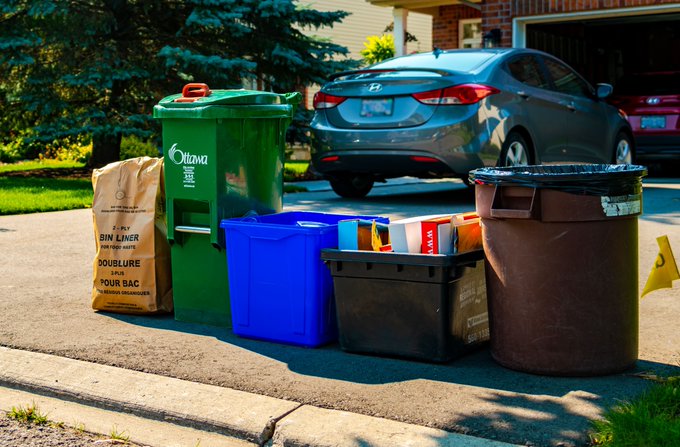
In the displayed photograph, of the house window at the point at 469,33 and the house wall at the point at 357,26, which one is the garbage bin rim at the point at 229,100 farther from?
the house wall at the point at 357,26

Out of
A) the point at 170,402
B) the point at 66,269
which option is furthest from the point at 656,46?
the point at 170,402

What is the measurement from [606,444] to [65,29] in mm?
12619

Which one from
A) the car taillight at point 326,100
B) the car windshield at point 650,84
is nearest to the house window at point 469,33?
the car windshield at point 650,84

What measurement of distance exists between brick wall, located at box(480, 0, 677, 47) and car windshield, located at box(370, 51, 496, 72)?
255 inches

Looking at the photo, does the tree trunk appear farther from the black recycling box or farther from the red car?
the black recycling box

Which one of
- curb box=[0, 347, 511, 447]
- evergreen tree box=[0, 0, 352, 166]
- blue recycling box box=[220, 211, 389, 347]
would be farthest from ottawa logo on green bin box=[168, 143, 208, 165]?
evergreen tree box=[0, 0, 352, 166]

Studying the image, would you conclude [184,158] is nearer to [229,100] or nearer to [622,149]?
[229,100]

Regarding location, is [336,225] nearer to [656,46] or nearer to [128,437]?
[128,437]

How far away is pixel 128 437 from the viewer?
12.7 feet

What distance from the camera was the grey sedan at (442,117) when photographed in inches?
375

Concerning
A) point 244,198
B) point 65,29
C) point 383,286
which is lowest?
point 383,286

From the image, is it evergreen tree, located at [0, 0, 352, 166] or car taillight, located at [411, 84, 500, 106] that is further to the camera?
evergreen tree, located at [0, 0, 352, 166]

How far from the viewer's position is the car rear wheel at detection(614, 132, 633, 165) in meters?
12.3

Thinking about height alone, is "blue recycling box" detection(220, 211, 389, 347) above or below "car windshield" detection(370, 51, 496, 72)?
below
